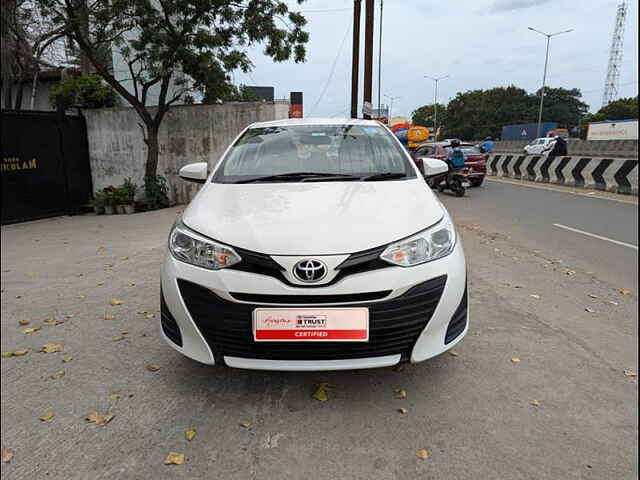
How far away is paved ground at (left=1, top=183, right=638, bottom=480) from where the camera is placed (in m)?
1.89

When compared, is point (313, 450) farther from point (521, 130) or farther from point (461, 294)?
point (521, 130)

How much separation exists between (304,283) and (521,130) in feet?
211

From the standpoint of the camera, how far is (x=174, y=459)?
193 cm

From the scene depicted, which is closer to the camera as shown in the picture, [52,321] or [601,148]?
[52,321]

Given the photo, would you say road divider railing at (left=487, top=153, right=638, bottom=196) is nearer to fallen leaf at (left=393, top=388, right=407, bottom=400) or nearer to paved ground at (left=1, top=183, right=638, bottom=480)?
paved ground at (left=1, top=183, right=638, bottom=480)

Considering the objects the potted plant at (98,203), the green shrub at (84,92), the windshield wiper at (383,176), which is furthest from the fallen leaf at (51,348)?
the green shrub at (84,92)

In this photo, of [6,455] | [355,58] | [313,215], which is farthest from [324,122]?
[355,58]

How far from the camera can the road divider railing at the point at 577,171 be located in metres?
11.5

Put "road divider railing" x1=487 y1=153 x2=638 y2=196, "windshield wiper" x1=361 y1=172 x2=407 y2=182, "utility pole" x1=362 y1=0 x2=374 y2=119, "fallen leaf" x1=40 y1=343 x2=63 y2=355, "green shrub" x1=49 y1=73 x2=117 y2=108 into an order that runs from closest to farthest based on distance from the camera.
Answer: "windshield wiper" x1=361 y1=172 x2=407 y2=182 < "fallen leaf" x1=40 y1=343 x2=63 y2=355 < "green shrub" x1=49 y1=73 x2=117 y2=108 < "road divider railing" x1=487 y1=153 x2=638 y2=196 < "utility pole" x1=362 y1=0 x2=374 y2=119

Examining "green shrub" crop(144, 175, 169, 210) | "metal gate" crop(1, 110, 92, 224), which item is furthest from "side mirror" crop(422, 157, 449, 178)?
"metal gate" crop(1, 110, 92, 224)

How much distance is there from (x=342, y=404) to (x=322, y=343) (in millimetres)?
484

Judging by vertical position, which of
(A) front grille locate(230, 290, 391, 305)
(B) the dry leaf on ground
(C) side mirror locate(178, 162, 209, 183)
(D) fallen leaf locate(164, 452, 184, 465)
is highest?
(C) side mirror locate(178, 162, 209, 183)

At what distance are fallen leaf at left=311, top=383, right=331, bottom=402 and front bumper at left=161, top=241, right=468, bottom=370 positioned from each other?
399 millimetres

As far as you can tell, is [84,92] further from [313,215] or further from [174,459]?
[174,459]
